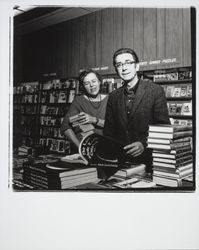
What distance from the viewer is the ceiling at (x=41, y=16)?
252 cm

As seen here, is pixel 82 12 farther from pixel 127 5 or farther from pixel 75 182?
pixel 75 182

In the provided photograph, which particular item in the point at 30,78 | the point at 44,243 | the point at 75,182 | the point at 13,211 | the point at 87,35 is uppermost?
the point at 87,35

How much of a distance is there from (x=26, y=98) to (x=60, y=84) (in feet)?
1.04

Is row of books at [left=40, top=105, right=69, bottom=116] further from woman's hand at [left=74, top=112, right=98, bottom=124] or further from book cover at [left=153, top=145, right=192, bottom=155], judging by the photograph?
book cover at [left=153, top=145, right=192, bottom=155]

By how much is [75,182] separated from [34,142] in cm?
50

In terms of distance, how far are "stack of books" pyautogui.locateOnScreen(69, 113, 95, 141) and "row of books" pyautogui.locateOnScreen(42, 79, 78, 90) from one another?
0.90ft

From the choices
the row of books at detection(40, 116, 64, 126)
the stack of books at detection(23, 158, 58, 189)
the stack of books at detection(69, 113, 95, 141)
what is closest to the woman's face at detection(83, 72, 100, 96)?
the stack of books at detection(69, 113, 95, 141)

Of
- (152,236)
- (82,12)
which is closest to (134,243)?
(152,236)

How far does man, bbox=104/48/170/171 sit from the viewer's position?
2.48 metres

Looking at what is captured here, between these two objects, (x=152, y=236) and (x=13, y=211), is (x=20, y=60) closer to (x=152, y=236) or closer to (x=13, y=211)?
(x=13, y=211)

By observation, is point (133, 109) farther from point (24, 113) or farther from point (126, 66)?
point (24, 113)

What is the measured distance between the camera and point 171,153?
8.10 feet

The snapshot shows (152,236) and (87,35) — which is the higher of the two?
(87,35)

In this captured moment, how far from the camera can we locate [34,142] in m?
2.56
